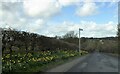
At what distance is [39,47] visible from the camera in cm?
3098

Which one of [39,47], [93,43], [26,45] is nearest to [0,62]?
[26,45]

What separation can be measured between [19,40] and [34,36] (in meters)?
6.02

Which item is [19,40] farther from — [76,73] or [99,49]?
[99,49]

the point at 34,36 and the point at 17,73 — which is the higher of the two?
the point at 34,36

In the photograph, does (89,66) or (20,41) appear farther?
(89,66)

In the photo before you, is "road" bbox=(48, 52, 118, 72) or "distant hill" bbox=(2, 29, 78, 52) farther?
"road" bbox=(48, 52, 118, 72)

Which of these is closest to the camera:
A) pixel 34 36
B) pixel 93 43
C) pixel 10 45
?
pixel 10 45

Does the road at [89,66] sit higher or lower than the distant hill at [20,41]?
lower

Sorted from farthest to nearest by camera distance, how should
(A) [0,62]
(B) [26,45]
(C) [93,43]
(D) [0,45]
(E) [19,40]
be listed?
(C) [93,43]
(B) [26,45]
(E) [19,40]
(D) [0,45]
(A) [0,62]

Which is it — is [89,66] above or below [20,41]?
below

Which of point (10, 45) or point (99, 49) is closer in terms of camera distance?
point (10, 45)

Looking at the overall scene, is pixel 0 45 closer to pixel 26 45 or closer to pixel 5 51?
pixel 5 51

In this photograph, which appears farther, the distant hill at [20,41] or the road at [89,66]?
the road at [89,66]

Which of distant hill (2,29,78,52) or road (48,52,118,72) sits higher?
distant hill (2,29,78,52)
